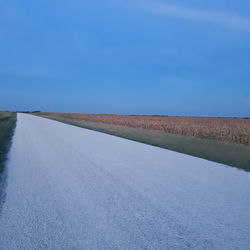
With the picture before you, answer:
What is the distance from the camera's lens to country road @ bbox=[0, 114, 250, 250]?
9.26 feet

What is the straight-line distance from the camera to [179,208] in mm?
3768

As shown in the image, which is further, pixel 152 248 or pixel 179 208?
pixel 179 208

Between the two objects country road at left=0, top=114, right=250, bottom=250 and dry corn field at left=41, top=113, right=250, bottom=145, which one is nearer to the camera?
country road at left=0, top=114, right=250, bottom=250

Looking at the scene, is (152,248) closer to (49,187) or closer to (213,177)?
(49,187)

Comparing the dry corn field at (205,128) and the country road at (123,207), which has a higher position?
the dry corn field at (205,128)

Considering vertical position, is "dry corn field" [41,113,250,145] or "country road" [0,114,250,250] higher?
"dry corn field" [41,113,250,145]

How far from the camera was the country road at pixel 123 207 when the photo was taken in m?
2.82

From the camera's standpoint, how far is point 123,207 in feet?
12.3

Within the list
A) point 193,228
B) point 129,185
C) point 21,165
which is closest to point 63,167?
point 21,165

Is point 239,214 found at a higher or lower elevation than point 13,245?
higher

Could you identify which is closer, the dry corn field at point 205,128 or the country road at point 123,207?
the country road at point 123,207

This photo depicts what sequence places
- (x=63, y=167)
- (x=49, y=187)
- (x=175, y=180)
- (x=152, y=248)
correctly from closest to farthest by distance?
(x=152, y=248), (x=49, y=187), (x=175, y=180), (x=63, y=167)

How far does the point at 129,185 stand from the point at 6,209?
2.37m

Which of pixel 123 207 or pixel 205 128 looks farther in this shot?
pixel 205 128
